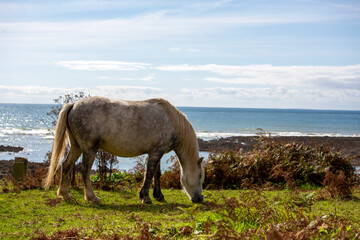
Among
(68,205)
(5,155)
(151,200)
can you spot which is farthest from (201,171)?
(5,155)

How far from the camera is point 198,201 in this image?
8.22 m

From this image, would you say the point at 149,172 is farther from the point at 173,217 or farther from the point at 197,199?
the point at 173,217

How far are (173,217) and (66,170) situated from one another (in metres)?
2.94

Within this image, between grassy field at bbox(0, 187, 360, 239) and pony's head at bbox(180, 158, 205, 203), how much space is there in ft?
0.85

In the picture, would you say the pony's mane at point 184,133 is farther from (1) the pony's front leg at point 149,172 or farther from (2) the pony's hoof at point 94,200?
(2) the pony's hoof at point 94,200

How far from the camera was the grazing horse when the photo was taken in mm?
7641

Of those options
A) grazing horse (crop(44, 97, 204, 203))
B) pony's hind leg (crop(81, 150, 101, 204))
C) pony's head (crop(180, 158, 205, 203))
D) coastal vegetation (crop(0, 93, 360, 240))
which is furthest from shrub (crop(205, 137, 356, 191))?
pony's hind leg (crop(81, 150, 101, 204))

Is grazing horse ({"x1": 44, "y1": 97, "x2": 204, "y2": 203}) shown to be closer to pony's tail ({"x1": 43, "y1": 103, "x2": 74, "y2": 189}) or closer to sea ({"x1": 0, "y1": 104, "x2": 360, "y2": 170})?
pony's tail ({"x1": 43, "y1": 103, "x2": 74, "y2": 189})

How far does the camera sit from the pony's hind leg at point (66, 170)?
7.90m

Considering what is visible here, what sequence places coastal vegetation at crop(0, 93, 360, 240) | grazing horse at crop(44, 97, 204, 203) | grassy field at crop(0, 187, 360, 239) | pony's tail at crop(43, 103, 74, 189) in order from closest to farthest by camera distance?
grassy field at crop(0, 187, 360, 239)
coastal vegetation at crop(0, 93, 360, 240)
grazing horse at crop(44, 97, 204, 203)
pony's tail at crop(43, 103, 74, 189)

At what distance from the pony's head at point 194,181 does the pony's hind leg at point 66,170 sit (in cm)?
247

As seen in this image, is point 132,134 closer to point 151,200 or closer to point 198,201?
point 151,200

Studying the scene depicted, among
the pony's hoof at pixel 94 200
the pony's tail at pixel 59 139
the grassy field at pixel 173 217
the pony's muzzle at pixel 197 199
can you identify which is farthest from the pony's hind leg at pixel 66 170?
the pony's muzzle at pixel 197 199

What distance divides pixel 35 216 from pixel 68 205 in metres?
0.99
